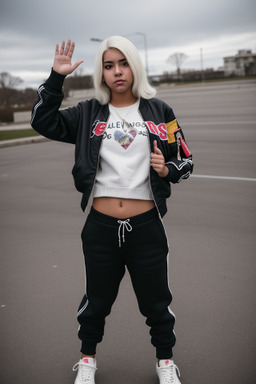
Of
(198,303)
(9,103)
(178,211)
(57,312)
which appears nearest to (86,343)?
(57,312)

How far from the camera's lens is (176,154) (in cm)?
262

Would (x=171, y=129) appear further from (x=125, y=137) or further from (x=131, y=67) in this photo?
(x=131, y=67)

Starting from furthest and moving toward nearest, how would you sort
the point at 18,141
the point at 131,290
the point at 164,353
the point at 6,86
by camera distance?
the point at 6,86 → the point at 18,141 → the point at 131,290 → the point at 164,353

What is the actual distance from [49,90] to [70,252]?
2783 mm

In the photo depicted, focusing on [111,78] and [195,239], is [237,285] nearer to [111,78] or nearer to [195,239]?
[195,239]

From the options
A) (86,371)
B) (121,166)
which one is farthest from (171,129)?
(86,371)

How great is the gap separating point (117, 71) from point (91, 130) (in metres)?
0.36

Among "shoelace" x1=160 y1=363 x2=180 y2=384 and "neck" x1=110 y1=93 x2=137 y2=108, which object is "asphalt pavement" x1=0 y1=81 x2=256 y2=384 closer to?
"shoelace" x1=160 y1=363 x2=180 y2=384

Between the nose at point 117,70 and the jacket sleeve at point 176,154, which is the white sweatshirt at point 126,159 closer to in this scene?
the jacket sleeve at point 176,154

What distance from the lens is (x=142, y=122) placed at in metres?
2.54

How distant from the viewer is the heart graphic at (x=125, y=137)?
2.49 m

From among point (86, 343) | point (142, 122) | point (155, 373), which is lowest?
point (155, 373)

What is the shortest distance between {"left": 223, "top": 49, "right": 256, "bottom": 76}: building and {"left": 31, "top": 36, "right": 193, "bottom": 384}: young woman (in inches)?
3083

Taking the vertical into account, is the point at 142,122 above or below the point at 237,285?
above
